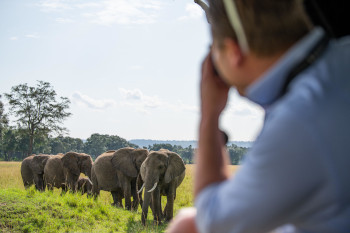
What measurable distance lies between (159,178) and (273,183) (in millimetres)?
11371

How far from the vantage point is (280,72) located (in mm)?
941

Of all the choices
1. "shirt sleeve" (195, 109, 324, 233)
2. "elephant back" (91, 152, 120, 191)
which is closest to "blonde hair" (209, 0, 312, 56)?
"shirt sleeve" (195, 109, 324, 233)

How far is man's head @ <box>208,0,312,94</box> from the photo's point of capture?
3.06 ft

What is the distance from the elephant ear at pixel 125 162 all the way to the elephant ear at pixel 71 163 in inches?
134

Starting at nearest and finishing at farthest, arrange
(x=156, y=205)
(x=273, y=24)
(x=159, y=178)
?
(x=273, y=24)
(x=159, y=178)
(x=156, y=205)

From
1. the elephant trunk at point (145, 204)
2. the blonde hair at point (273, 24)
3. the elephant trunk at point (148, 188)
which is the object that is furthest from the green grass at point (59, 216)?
the blonde hair at point (273, 24)

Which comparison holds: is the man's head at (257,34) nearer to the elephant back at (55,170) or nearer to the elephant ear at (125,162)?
the elephant ear at (125,162)

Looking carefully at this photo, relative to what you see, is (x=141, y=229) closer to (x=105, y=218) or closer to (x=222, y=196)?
(x=105, y=218)

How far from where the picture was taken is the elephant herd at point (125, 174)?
11.8m

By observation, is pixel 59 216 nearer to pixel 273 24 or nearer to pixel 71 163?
pixel 71 163

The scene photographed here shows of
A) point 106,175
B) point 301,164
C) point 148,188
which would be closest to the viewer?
point 301,164

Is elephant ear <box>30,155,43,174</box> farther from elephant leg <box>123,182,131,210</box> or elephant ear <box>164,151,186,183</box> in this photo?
elephant ear <box>164,151,186,183</box>

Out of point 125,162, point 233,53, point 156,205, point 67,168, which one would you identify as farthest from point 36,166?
point 233,53

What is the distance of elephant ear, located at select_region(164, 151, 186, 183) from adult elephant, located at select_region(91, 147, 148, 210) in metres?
3.45
